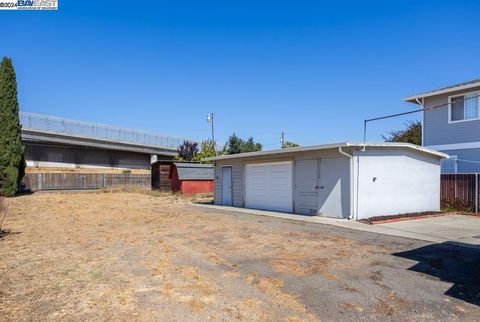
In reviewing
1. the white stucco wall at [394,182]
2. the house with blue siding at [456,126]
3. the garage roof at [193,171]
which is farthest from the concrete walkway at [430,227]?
the garage roof at [193,171]

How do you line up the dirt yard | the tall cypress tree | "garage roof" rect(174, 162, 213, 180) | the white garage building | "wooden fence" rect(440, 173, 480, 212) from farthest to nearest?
"garage roof" rect(174, 162, 213, 180)
the tall cypress tree
"wooden fence" rect(440, 173, 480, 212)
the white garage building
the dirt yard

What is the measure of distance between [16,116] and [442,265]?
27.3 meters

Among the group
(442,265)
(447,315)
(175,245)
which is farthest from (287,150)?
(447,315)

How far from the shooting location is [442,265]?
6.41 m

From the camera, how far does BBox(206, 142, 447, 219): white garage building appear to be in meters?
12.8

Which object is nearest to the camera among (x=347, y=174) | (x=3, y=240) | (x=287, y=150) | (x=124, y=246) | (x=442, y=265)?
(x=442, y=265)

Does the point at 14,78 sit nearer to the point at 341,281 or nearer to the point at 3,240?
the point at 3,240

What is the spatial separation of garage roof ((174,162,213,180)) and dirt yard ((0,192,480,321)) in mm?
18024

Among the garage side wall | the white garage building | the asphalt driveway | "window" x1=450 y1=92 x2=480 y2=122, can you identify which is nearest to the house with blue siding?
"window" x1=450 y1=92 x2=480 y2=122

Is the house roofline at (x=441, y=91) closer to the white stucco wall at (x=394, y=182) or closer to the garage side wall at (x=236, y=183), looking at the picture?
the white stucco wall at (x=394, y=182)

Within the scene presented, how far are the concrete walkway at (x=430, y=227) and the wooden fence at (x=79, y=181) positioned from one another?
1068 inches

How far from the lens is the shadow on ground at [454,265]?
16.5ft

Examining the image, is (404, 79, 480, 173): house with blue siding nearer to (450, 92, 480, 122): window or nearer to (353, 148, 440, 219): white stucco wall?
(450, 92, 480, 122): window

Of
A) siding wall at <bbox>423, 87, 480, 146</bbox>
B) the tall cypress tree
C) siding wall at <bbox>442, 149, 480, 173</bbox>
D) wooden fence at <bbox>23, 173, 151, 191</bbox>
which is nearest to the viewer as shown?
siding wall at <bbox>442, 149, 480, 173</bbox>
